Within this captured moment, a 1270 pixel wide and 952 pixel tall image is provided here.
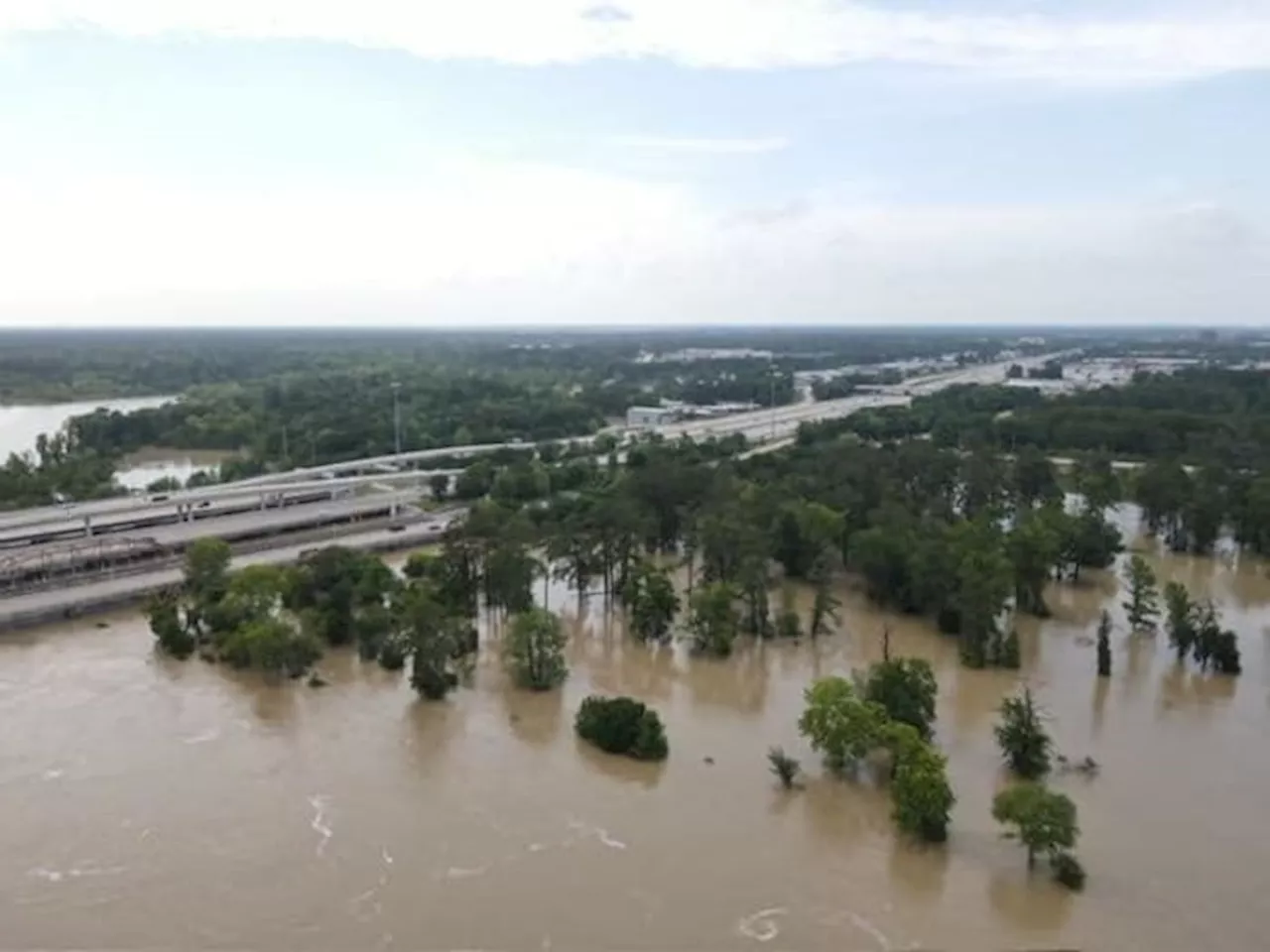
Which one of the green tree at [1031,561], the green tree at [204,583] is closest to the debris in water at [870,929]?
the green tree at [1031,561]

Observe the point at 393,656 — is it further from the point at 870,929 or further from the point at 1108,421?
the point at 1108,421

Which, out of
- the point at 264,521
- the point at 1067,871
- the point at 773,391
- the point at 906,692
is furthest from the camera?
the point at 773,391

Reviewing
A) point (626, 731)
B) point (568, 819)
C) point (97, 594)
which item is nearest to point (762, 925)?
point (568, 819)

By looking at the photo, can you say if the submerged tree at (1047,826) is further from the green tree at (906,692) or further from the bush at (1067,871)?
the green tree at (906,692)

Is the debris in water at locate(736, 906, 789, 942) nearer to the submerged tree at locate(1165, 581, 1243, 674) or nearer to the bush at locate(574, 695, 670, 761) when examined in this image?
the bush at locate(574, 695, 670, 761)

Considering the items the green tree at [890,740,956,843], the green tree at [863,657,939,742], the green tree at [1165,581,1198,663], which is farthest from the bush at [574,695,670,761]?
the green tree at [1165,581,1198,663]

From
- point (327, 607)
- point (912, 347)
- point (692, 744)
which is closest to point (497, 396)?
point (327, 607)
